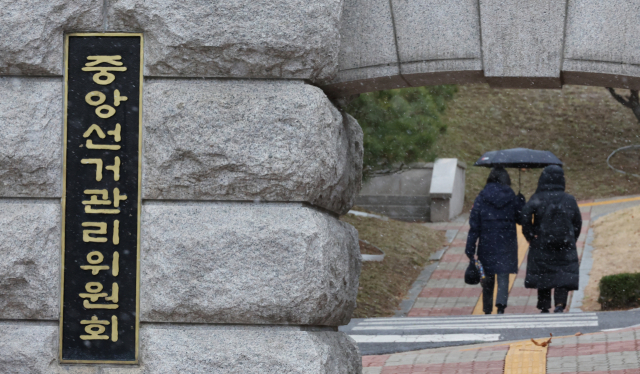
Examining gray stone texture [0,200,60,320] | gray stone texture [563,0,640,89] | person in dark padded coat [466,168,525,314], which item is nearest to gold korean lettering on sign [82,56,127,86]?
gray stone texture [0,200,60,320]

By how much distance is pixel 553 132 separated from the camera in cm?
2466

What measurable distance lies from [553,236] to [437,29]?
15.7ft

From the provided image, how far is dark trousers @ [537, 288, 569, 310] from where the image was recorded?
26.9 feet

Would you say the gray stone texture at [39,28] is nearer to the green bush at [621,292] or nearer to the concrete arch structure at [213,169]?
the concrete arch structure at [213,169]

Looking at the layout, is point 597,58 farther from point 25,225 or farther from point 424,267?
point 424,267

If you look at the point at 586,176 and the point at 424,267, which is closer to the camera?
the point at 424,267

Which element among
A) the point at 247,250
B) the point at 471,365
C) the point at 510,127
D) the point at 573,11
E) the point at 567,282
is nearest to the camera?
the point at 247,250

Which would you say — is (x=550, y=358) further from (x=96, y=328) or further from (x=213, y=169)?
(x=96, y=328)

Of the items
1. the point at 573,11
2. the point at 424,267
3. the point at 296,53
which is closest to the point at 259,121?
the point at 296,53

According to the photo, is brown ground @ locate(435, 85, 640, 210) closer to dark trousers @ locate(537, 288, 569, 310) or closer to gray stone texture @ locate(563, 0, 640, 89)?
dark trousers @ locate(537, 288, 569, 310)

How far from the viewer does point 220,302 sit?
3.41 m

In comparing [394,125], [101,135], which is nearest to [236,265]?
[101,135]

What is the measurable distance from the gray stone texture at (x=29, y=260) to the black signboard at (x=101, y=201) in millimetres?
50

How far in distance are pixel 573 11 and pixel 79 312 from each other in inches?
104
